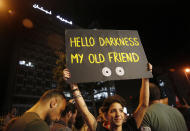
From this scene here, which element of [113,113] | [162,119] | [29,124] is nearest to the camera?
[29,124]

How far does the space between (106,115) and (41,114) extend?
41.1 inches

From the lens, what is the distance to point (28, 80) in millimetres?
38406

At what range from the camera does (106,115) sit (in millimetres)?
2225

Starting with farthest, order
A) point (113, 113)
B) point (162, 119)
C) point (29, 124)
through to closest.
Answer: point (162, 119) < point (113, 113) < point (29, 124)

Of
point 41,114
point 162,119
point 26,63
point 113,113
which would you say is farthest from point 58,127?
point 26,63

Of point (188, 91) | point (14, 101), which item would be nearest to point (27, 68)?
point (14, 101)

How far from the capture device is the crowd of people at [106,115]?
191cm

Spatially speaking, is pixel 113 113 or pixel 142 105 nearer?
pixel 113 113

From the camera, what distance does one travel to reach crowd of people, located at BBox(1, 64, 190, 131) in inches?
75.3

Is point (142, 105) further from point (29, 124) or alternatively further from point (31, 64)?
point (31, 64)

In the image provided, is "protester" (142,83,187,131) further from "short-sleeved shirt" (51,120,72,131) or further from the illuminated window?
the illuminated window

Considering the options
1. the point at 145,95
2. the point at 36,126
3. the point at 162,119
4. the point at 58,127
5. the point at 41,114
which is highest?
the point at 145,95

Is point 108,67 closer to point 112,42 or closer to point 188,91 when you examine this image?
point 112,42

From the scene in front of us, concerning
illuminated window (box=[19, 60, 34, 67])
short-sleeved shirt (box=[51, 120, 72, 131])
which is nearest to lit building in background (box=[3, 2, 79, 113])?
illuminated window (box=[19, 60, 34, 67])
